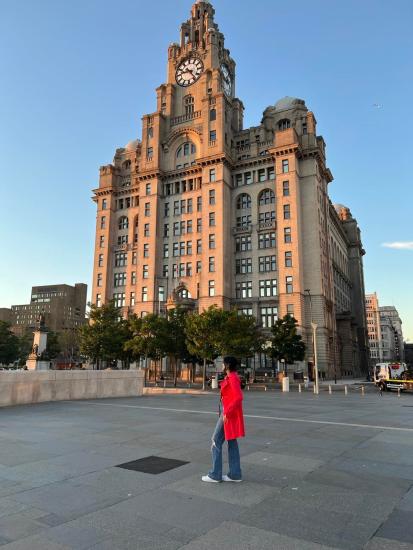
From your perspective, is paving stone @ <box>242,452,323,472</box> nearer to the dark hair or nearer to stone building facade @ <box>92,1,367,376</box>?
the dark hair

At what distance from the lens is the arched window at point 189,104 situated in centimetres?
7947

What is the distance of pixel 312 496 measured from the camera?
588cm

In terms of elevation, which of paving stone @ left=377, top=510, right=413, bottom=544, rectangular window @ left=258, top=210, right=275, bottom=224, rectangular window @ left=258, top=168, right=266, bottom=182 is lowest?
paving stone @ left=377, top=510, right=413, bottom=544

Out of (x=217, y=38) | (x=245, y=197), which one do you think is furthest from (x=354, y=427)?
(x=217, y=38)

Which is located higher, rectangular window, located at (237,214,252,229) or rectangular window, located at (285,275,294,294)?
rectangular window, located at (237,214,252,229)

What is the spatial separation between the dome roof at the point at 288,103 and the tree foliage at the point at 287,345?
138ft

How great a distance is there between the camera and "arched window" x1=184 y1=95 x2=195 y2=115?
79475 millimetres

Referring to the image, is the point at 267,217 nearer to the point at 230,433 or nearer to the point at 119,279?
the point at 119,279

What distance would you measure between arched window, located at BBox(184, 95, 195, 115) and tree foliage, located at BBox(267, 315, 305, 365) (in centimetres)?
4793

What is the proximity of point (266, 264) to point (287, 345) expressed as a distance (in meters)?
18.7

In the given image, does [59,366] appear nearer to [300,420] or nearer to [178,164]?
[178,164]

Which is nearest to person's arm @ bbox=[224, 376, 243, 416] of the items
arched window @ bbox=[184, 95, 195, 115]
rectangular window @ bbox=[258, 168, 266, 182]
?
rectangular window @ bbox=[258, 168, 266, 182]

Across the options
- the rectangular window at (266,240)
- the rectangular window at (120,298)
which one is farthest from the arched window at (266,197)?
the rectangular window at (120,298)

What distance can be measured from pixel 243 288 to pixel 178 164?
2697cm
